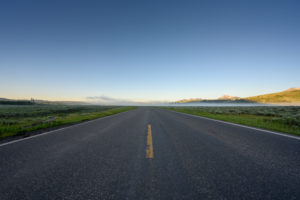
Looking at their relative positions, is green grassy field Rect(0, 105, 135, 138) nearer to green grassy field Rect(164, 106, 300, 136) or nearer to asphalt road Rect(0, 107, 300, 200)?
asphalt road Rect(0, 107, 300, 200)

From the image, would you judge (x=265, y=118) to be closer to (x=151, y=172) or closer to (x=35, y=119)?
(x=151, y=172)

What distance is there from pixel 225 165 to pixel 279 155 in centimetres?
188

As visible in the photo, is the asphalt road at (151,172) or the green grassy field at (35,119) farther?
the green grassy field at (35,119)

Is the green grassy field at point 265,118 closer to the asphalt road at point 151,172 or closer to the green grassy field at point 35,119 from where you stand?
the asphalt road at point 151,172

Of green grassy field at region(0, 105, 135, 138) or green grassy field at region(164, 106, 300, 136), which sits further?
green grassy field at region(164, 106, 300, 136)

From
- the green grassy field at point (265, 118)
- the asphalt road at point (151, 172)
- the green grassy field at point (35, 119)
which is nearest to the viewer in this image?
the asphalt road at point (151, 172)

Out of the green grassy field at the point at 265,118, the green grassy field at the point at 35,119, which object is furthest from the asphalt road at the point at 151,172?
the green grassy field at the point at 265,118

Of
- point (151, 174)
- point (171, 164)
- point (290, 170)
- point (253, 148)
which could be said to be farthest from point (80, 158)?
point (253, 148)

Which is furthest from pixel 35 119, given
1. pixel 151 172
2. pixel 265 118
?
pixel 265 118

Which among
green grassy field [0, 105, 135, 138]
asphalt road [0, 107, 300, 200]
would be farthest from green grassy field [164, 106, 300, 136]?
green grassy field [0, 105, 135, 138]

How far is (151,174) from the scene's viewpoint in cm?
230

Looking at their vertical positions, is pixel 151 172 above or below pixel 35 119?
above

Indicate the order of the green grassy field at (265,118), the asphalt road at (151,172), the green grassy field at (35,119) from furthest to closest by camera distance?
the green grassy field at (265,118), the green grassy field at (35,119), the asphalt road at (151,172)

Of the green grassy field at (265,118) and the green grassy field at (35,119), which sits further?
the green grassy field at (265,118)
